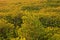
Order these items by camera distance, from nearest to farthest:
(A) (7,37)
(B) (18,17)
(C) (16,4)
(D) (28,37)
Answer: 1. (D) (28,37)
2. (A) (7,37)
3. (B) (18,17)
4. (C) (16,4)

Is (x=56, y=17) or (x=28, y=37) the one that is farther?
(x=56, y=17)

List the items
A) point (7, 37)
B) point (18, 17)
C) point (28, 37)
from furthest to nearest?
point (18, 17)
point (7, 37)
point (28, 37)

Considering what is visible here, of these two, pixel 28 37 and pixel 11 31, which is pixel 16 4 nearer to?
pixel 11 31

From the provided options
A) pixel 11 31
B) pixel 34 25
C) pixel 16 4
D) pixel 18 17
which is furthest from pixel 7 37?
pixel 16 4

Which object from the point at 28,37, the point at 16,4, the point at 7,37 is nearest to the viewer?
the point at 28,37

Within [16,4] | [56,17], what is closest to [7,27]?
[56,17]

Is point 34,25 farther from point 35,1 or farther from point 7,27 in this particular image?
point 35,1

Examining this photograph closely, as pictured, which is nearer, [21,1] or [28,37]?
[28,37]

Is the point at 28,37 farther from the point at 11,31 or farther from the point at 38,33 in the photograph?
the point at 11,31

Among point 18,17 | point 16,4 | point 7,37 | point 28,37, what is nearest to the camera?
point 28,37
